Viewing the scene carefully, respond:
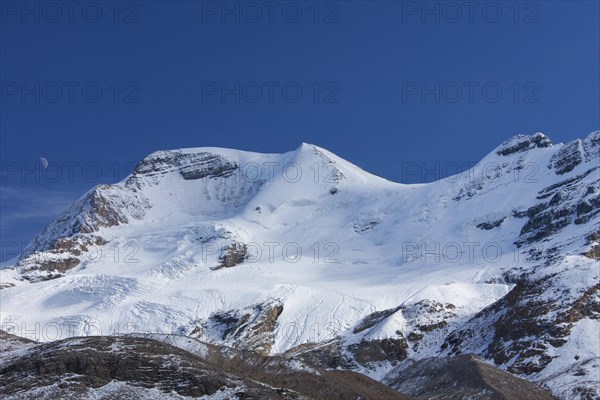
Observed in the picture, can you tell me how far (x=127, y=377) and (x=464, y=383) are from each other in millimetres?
40447

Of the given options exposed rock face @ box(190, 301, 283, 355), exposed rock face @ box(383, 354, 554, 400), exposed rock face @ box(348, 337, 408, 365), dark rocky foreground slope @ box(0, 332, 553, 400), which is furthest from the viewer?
exposed rock face @ box(190, 301, 283, 355)

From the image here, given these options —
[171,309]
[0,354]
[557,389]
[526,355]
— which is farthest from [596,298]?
[171,309]

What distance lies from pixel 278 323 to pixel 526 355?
5854 cm

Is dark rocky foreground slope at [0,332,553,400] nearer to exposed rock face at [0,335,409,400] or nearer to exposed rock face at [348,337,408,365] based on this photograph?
exposed rock face at [0,335,409,400]

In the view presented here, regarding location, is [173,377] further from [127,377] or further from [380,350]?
[380,350]

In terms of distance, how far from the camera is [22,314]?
611ft

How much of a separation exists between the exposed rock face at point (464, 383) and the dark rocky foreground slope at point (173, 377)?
14cm

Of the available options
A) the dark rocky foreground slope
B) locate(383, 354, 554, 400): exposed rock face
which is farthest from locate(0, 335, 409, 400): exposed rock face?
locate(383, 354, 554, 400): exposed rock face

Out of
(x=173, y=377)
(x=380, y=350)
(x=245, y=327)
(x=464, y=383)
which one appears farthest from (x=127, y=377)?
(x=245, y=327)

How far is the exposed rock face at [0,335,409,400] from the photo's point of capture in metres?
74.8

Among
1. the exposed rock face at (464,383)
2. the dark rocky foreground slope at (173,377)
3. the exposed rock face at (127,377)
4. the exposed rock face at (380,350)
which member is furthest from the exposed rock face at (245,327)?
the exposed rock face at (127,377)

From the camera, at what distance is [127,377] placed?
77.3m

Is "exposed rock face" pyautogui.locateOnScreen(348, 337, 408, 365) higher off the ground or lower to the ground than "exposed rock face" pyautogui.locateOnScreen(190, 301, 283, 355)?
lower

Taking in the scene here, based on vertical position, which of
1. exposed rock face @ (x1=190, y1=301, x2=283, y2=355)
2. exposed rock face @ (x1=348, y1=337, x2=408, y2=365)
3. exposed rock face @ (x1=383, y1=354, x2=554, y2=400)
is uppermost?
exposed rock face @ (x1=190, y1=301, x2=283, y2=355)
